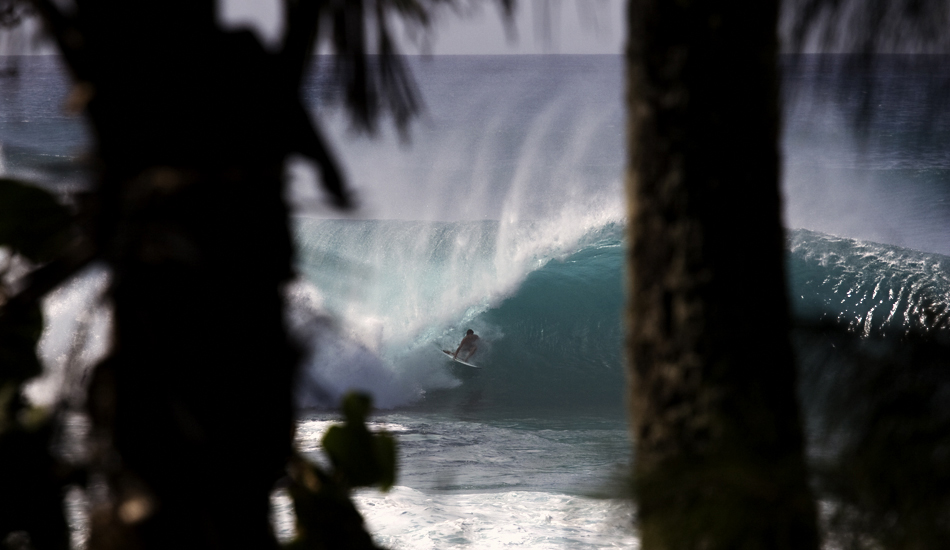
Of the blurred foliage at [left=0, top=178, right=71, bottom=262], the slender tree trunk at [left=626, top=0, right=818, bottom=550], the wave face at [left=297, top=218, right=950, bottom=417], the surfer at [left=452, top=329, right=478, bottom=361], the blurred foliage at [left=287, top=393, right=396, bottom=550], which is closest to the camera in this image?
the slender tree trunk at [left=626, top=0, right=818, bottom=550]

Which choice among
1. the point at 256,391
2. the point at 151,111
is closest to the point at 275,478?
the point at 256,391

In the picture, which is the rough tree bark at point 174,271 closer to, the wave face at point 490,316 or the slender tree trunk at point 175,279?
the slender tree trunk at point 175,279

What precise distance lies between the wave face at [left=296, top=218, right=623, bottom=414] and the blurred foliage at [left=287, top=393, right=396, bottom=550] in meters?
8.53

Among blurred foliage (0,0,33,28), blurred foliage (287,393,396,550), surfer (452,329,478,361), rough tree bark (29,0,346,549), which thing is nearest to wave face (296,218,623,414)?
surfer (452,329,478,361)

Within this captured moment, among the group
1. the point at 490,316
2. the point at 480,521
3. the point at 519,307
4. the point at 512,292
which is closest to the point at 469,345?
the point at 490,316

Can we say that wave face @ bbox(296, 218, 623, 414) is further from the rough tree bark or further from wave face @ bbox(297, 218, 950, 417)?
the rough tree bark

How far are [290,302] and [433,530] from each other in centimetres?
519

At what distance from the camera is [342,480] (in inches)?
52.5

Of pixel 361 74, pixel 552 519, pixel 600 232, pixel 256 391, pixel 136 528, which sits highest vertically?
pixel 361 74

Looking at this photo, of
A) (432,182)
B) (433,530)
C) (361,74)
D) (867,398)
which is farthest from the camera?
(432,182)

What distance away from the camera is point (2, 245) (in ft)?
3.53

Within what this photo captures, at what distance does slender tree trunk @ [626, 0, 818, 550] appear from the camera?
2.87 feet

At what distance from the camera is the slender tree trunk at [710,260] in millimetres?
876

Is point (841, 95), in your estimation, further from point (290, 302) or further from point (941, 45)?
point (290, 302)
